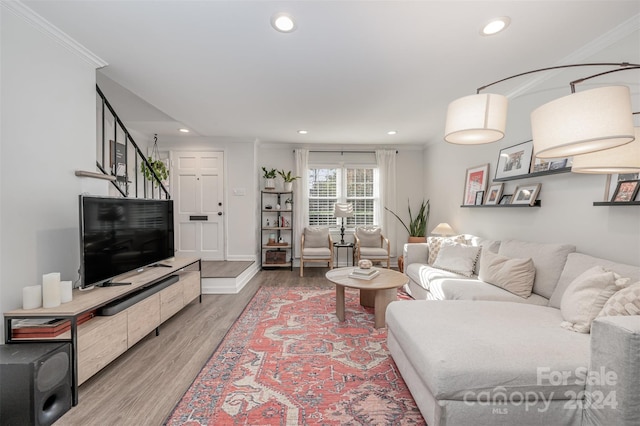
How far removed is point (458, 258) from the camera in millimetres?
3162

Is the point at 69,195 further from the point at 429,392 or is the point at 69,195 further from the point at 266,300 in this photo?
the point at 429,392

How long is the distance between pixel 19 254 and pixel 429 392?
2642mm

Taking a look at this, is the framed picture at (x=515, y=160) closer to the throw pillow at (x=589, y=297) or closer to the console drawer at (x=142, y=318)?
the throw pillow at (x=589, y=297)

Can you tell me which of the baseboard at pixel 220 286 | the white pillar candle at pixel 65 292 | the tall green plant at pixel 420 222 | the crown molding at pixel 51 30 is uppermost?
the crown molding at pixel 51 30

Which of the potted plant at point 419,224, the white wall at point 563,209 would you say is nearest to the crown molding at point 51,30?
the white wall at point 563,209

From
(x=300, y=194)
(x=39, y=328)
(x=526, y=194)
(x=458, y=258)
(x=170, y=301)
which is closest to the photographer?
(x=39, y=328)

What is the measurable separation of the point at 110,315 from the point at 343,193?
4354 mm

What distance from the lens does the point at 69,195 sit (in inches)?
85.4

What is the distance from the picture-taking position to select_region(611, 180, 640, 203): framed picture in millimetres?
1848

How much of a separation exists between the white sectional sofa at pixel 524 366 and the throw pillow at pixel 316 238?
11.1 ft

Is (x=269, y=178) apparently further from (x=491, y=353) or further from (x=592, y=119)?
(x=592, y=119)

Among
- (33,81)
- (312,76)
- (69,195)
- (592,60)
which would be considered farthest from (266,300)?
(592,60)

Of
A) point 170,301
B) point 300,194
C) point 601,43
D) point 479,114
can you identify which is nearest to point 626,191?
point 601,43

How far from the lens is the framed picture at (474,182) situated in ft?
11.7
